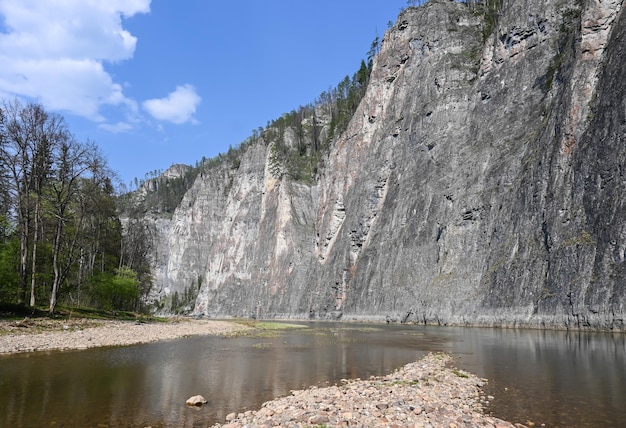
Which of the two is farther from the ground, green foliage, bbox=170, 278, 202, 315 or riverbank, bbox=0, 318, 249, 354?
riverbank, bbox=0, 318, 249, 354

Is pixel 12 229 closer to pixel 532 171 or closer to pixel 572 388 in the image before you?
pixel 572 388

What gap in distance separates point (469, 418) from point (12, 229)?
111 ft

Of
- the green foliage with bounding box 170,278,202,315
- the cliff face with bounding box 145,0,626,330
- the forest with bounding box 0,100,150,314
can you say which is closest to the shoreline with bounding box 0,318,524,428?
the forest with bounding box 0,100,150,314

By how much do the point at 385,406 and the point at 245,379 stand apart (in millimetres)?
6229

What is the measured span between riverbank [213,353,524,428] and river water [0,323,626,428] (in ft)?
2.48

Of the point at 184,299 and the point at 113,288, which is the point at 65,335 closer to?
the point at 113,288

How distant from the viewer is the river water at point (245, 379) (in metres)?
10.0

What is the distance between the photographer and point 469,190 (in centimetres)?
5416

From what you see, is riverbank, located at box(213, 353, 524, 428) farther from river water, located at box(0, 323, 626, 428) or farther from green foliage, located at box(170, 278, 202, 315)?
green foliage, located at box(170, 278, 202, 315)

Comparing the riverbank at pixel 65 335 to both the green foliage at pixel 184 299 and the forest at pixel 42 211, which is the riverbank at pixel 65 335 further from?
the green foliage at pixel 184 299

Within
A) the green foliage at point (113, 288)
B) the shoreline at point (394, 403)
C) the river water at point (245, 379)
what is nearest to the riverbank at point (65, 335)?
the shoreline at point (394, 403)

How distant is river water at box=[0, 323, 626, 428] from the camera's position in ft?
32.8

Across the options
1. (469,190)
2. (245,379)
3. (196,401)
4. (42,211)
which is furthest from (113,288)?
(469,190)

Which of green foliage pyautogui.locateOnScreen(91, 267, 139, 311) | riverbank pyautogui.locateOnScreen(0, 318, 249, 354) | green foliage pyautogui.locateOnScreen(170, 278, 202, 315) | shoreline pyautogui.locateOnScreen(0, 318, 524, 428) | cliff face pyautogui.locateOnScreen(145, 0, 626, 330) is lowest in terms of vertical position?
green foliage pyautogui.locateOnScreen(170, 278, 202, 315)
